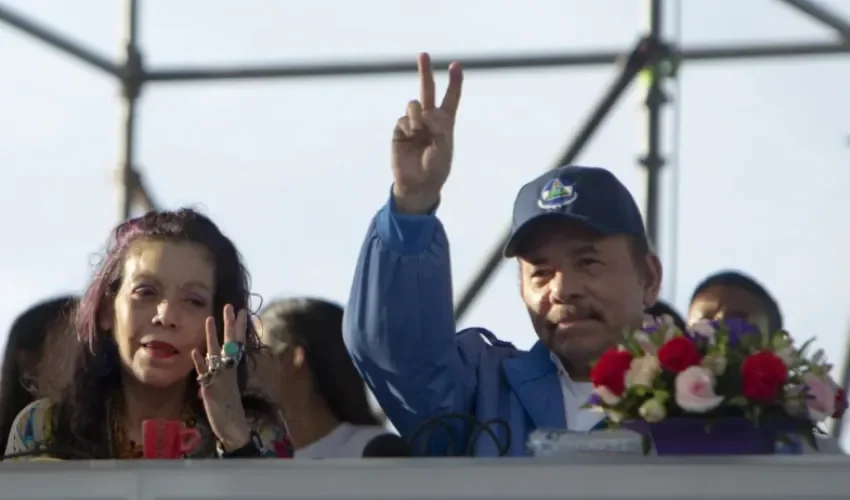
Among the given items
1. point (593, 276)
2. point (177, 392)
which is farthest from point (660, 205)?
point (177, 392)

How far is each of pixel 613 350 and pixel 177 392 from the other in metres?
0.95

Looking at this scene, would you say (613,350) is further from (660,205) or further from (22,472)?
(660,205)

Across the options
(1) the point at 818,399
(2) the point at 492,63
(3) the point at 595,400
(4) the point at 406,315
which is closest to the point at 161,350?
(4) the point at 406,315

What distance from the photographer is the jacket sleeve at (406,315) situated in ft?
11.8

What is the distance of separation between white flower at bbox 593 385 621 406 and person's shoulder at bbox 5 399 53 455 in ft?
3.62

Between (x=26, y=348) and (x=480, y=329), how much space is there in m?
1.30

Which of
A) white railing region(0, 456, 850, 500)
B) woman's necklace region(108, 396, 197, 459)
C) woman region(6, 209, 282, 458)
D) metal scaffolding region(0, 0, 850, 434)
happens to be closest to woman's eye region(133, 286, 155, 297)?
woman region(6, 209, 282, 458)

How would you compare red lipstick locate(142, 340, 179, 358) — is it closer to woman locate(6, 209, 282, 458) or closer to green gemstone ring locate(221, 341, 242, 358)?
woman locate(6, 209, 282, 458)

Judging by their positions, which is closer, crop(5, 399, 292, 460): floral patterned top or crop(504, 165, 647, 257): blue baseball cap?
crop(5, 399, 292, 460): floral patterned top

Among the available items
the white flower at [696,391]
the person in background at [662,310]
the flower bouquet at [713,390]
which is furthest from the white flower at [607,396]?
the person in background at [662,310]

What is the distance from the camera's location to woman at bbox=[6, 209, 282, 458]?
12.2 feet

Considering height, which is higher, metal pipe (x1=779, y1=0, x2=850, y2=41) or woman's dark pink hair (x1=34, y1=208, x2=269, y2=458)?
metal pipe (x1=779, y1=0, x2=850, y2=41)

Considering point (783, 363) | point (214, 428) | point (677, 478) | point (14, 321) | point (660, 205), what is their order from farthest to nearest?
point (660, 205) < point (14, 321) < point (214, 428) < point (783, 363) < point (677, 478)

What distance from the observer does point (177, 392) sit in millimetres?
3861
